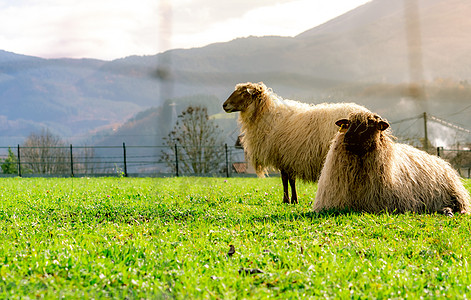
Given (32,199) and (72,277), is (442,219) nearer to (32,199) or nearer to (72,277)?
(72,277)

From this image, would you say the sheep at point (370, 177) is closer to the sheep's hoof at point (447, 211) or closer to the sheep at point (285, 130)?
the sheep's hoof at point (447, 211)

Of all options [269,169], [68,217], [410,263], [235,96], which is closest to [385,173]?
[410,263]

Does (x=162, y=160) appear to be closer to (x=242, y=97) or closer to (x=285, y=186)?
(x=242, y=97)

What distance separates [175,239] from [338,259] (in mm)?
1727

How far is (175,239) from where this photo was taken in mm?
4633

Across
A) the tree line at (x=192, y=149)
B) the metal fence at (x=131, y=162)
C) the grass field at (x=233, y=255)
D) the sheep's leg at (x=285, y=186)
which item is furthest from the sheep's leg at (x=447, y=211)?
the tree line at (x=192, y=149)

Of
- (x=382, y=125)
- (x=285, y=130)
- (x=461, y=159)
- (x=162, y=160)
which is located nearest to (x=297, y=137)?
(x=285, y=130)

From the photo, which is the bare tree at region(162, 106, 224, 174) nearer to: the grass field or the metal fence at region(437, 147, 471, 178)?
the metal fence at region(437, 147, 471, 178)

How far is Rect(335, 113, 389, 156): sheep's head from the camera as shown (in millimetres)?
6125

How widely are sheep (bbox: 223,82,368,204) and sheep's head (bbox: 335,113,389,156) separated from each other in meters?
1.38

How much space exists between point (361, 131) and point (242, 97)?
152 inches

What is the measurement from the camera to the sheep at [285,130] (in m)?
8.28

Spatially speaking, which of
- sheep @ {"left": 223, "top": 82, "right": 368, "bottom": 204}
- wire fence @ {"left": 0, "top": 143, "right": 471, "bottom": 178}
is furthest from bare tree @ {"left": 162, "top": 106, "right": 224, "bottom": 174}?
sheep @ {"left": 223, "top": 82, "right": 368, "bottom": 204}

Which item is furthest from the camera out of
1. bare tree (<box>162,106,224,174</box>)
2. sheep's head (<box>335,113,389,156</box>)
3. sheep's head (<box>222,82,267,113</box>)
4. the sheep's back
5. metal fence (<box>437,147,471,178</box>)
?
metal fence (<box>437,147,471,178</box>)
